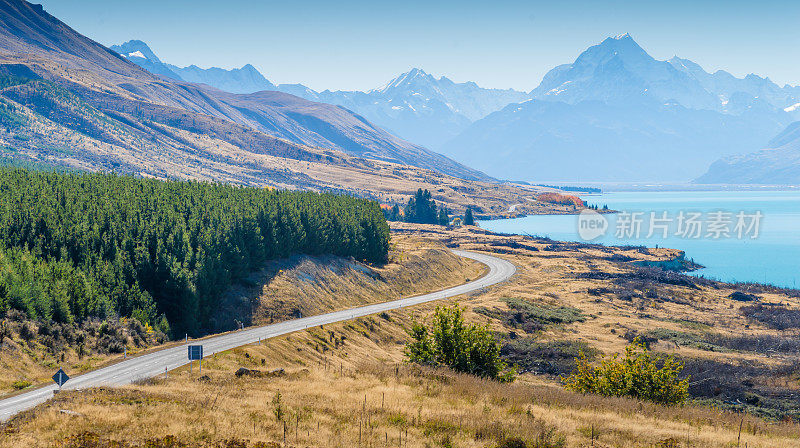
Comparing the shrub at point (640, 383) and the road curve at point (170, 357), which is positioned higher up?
the shrub at point (640, 383)

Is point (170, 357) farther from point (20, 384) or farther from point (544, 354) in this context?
point (544, 354)

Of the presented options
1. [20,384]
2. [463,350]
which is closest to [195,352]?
[20,384]

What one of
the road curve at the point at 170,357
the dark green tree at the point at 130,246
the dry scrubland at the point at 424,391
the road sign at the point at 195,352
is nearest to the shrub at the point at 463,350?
the dry scrubland at the point at 424,391

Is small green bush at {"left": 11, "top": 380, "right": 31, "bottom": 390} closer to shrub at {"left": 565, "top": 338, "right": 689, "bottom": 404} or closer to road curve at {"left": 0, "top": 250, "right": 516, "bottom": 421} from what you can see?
road curve at {"left": 0, "top": 250, "right": 516, "bottom": 421}

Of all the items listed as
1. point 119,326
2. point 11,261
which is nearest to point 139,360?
point 119,326

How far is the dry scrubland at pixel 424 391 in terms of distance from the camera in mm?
24047

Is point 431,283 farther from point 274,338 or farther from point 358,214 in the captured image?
point 274,338

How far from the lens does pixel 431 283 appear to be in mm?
116625

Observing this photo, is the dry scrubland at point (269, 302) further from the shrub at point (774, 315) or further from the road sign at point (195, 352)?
the shrub at point (774, 315)

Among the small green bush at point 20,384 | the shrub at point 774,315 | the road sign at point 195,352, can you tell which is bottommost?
the shrub at point 774,315

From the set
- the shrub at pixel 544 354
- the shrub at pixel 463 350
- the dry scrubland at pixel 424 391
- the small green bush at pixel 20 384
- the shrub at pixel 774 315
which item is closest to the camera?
the dry scrubland at pixel 424 391

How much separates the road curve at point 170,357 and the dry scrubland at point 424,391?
2.95 meters

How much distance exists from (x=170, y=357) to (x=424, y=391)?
1001 inches

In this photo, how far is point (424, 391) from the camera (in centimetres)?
3238
